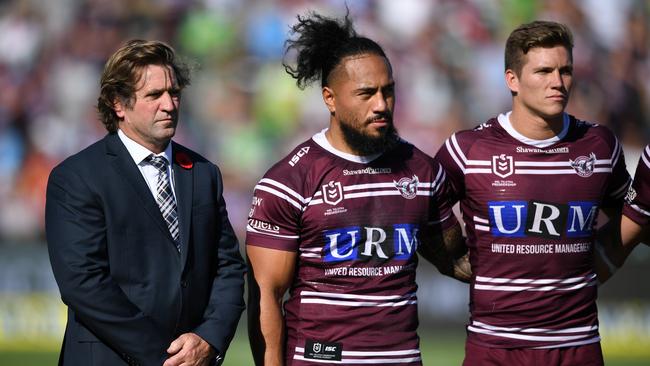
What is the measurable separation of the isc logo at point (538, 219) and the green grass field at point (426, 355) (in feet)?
15.4

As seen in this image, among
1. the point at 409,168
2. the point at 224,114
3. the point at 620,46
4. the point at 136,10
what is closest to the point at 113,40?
the point at 136,10

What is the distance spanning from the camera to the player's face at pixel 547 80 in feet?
16.6

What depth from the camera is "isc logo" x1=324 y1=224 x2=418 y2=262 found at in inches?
188

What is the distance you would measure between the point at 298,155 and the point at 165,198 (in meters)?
0.70

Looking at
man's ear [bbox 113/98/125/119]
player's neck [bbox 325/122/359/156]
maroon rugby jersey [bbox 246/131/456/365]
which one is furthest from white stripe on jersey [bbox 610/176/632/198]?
man's ear [bbox 113/98/125/119]

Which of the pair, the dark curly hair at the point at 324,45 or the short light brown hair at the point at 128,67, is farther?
the dark curly hair at the point at 324,45

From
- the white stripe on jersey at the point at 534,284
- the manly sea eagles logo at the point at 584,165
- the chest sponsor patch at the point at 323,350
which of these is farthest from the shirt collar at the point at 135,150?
the manly sea eagles logo at the point at 584,165

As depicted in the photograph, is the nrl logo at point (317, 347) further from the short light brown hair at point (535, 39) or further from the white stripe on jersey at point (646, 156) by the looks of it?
the white stripe on jersey at point (646, 156)

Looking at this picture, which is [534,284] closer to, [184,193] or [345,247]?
[345,247]

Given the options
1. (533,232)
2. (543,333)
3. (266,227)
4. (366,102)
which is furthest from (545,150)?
(266,227)

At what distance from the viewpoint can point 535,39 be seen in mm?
5102

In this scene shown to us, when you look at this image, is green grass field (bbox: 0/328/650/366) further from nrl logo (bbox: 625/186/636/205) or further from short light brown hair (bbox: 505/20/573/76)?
short light brown hair (bbox: 505/20/573/76)

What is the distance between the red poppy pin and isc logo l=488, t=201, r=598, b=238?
1472 millimetres

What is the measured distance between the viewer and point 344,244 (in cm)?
480
